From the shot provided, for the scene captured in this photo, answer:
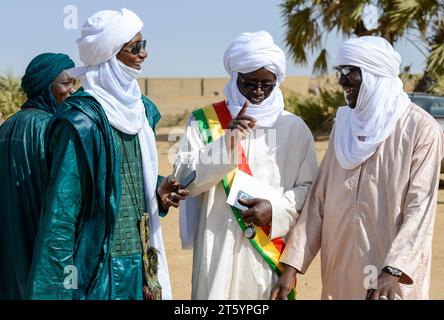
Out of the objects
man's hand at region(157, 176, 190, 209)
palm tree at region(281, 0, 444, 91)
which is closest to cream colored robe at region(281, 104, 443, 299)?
man's hand at region(157, 176, 190, 209)

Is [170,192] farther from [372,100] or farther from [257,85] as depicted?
[372,100]

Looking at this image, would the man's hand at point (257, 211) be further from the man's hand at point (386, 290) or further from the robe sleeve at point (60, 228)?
the robe sleeve at point (60, 228)

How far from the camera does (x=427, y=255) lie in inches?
162

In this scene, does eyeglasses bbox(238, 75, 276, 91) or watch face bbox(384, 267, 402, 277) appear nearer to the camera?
watch face bbox(384, 267, 402, 277)

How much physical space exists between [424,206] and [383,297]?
452 mm

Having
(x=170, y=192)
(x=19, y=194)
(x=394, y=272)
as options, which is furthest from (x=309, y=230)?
(x=19, y=194)

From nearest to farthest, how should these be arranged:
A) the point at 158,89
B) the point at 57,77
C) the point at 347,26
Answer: the point at 57,77 < the point at 347,26 < the point at 158,89

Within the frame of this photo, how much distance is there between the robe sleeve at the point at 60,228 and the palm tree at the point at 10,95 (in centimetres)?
1533

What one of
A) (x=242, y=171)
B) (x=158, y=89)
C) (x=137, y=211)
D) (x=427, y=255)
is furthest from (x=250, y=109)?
(x=158, y=89)

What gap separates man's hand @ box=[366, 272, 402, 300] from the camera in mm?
3941

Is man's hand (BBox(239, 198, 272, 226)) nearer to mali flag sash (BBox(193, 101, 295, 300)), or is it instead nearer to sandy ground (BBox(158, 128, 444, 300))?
mali flag sash (BBox(193, 101, 295, 300))

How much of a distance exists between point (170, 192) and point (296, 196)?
0.65 metres

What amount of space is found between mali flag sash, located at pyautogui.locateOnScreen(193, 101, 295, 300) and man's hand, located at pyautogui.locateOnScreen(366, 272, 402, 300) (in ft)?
1.93
